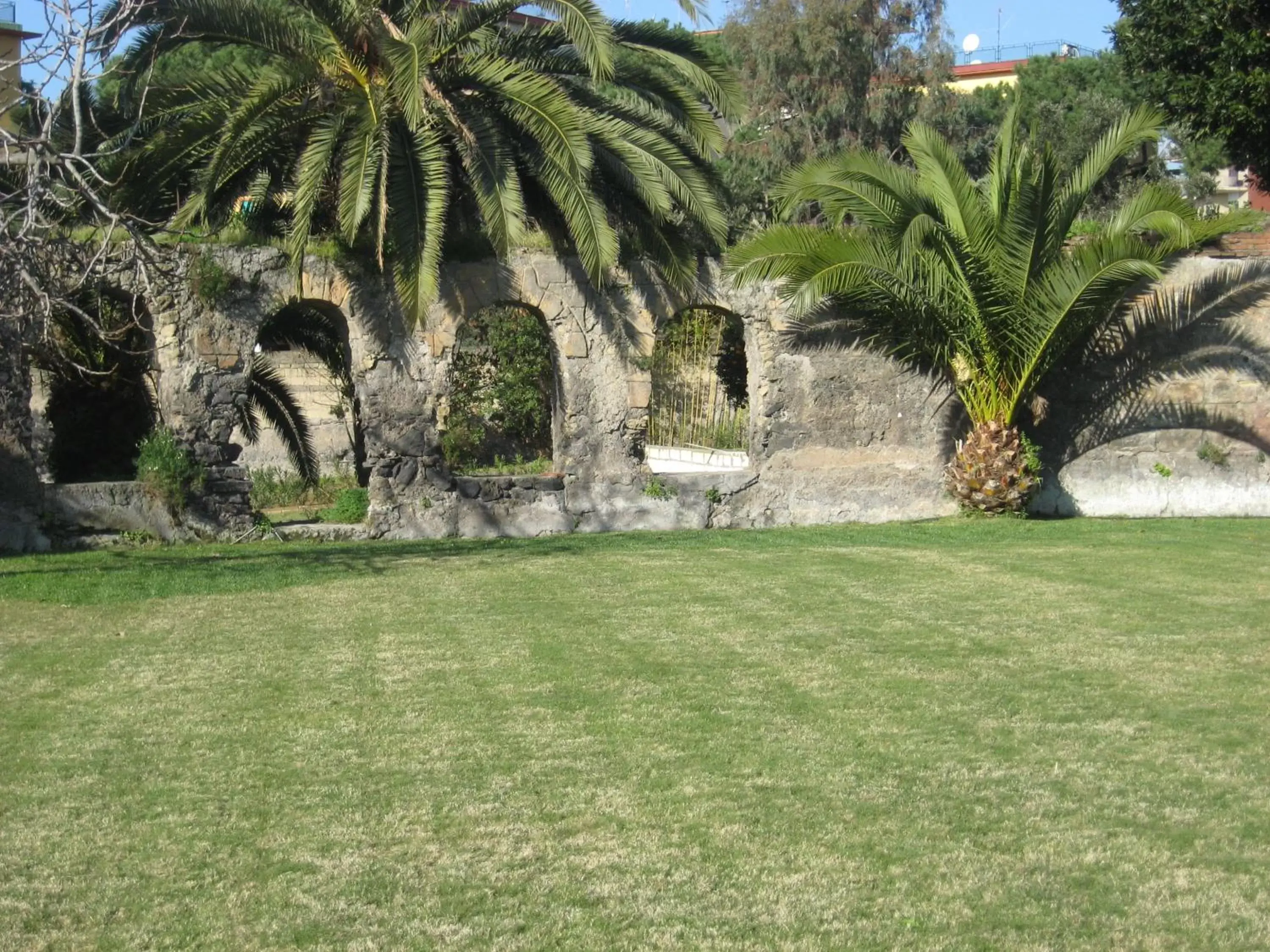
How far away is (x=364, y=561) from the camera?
12000 millimetres

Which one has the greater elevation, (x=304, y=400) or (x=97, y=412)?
(x=304, y=400)

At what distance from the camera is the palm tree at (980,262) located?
13852 millimetres

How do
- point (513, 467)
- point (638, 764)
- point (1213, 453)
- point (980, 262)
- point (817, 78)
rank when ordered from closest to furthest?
point (638, 764)
point (980, 262)
point (1213, 453)
point (513, 467)
point (817, 78)

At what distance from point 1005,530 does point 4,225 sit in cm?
922

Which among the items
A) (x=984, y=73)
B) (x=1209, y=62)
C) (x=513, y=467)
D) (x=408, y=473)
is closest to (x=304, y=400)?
(x=513, y=467)

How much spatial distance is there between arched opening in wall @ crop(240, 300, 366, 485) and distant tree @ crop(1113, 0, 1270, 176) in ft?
32.0

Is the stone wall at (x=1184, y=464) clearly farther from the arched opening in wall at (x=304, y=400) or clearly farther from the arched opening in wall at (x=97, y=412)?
the arched opening in wall at (x=97, y=412)

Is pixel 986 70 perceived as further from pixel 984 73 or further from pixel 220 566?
pixel 220 566

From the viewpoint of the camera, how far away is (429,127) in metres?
13.2

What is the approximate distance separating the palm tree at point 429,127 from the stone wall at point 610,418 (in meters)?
0.62

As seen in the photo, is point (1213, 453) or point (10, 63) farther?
point (1213, 453)

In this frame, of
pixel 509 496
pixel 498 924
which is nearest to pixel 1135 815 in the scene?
pixel 498 924

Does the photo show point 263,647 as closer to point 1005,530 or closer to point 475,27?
point 475,27

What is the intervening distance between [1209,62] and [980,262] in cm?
435
